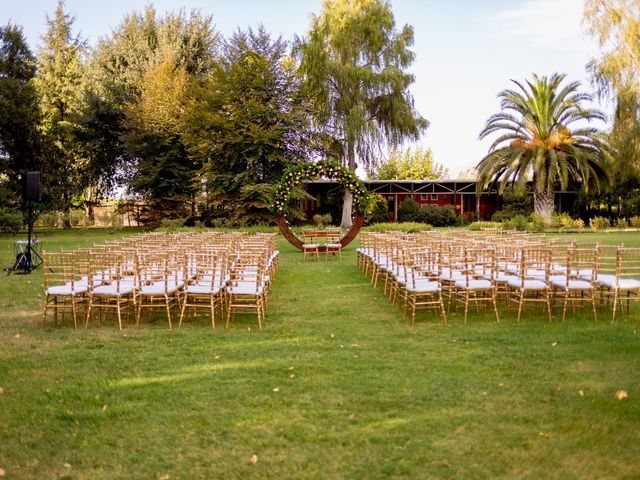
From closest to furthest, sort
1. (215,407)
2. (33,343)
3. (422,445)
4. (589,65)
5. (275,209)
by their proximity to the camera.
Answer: (422,445) < (215,407) < (33,343) < (275,209) < (589,65)

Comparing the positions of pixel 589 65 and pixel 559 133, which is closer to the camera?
pixel 589 65

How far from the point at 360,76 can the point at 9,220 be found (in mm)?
18503

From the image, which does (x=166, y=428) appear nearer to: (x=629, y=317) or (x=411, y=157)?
(x=629, y=317)

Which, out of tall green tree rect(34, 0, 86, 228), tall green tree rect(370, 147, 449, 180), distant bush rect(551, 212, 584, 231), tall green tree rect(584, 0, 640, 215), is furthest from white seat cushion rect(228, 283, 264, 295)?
tall green tree rect(370, 147, 449, 180)

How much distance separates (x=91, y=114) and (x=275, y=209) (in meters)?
22.4

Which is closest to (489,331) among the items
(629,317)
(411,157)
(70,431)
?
(629,317)

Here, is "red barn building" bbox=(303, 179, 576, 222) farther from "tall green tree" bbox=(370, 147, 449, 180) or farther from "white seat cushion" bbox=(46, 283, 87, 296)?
"white seat cushion" bbox=(46, 283, 87, 296)

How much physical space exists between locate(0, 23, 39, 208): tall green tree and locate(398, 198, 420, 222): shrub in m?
20.3

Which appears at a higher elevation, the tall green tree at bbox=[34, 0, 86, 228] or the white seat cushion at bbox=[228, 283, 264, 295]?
the tall green tree at bbox=[34, 0, 86, 228]

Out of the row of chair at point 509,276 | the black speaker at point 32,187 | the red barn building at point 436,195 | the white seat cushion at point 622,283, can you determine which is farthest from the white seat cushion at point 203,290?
the red barn building at point 436,195

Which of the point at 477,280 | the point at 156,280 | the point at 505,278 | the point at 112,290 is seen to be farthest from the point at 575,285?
the point at 112,290

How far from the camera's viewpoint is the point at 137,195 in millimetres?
39344

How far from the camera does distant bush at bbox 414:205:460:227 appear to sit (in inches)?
1363

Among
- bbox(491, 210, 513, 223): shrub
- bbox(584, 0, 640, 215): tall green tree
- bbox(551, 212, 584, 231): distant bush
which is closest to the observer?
bbox(584, 0, 640, 215): tall green tree
